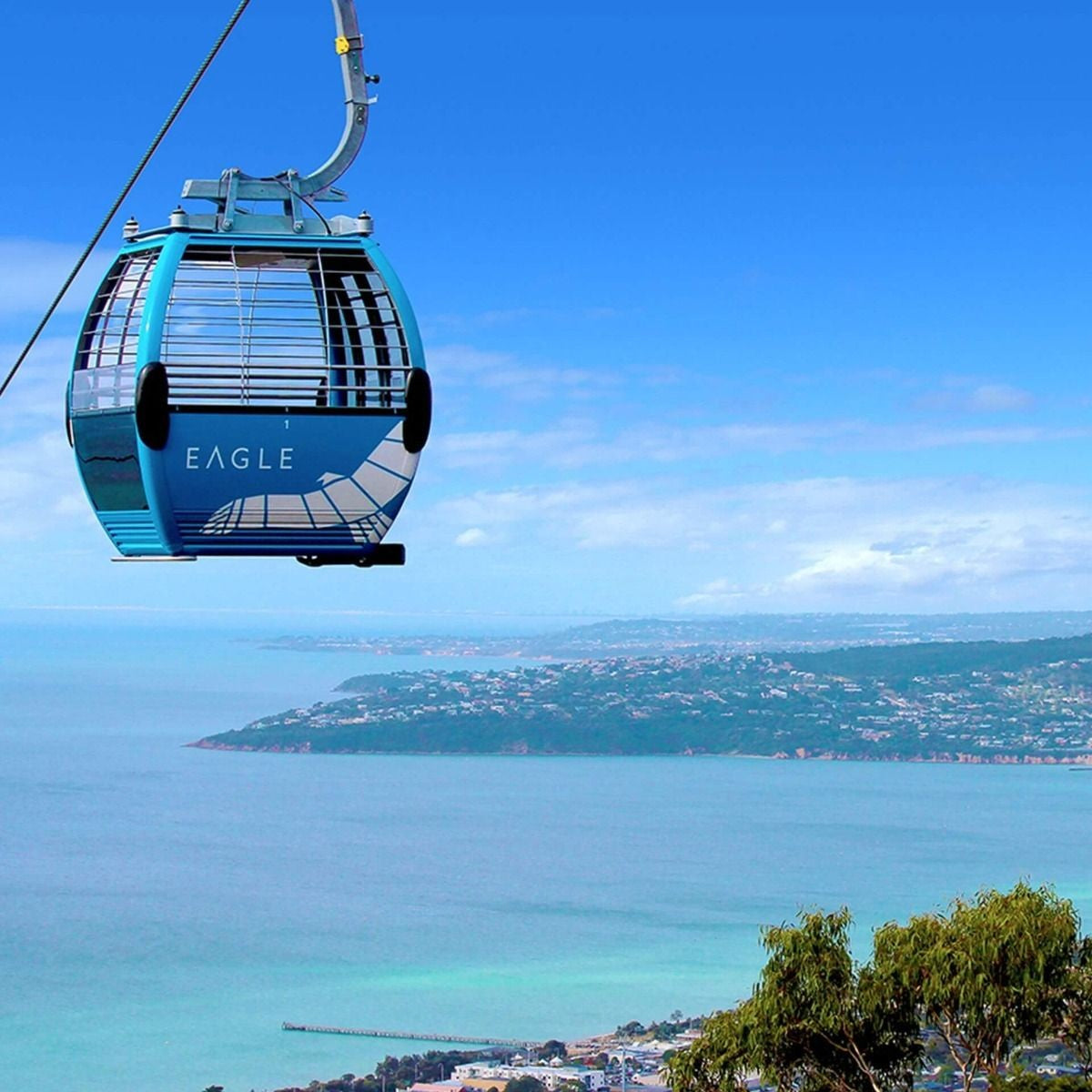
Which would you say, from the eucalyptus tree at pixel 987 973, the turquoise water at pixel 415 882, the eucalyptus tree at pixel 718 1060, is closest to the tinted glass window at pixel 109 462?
the eucalyptus tree at pixel 987 973

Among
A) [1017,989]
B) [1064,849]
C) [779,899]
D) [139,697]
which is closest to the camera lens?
[1017,989]

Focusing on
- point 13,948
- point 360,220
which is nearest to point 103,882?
point 13,948

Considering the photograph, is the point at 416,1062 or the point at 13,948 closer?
the point at 416,1062

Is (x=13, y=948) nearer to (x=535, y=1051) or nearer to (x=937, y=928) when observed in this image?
(x=535, y=1051)

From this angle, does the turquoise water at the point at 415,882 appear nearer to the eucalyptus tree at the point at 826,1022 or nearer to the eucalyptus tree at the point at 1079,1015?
the eucalyptus tree at the point at 826,1022

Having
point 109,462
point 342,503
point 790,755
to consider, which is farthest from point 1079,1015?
point 790,755

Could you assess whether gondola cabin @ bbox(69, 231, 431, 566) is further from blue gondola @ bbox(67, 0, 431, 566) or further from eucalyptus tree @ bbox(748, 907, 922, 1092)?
eucalyptus tree @ bbox(748, 907, 922, 1092)
